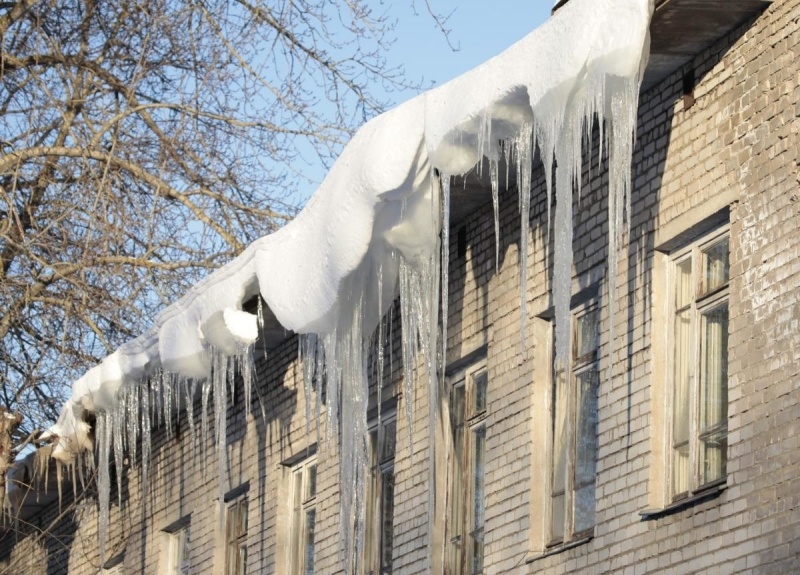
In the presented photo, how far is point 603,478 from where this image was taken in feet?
31.5

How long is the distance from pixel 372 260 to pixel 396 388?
233 cm

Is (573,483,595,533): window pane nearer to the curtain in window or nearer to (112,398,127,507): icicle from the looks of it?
the curtain in window

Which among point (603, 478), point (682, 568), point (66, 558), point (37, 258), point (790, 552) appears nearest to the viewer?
point (790, 552)

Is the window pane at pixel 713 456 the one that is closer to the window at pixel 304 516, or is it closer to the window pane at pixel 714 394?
the window pane at pixel 714 394

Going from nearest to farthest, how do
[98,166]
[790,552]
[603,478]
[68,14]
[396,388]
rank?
[790,552]
[603,478]
[396,388]
[98,166]
[68,14]

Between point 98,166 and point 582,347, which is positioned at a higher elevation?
point 98,166

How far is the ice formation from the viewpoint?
27.6 feet

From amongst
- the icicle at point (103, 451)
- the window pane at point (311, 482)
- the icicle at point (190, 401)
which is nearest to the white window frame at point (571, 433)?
the icicle at point (190, 401)

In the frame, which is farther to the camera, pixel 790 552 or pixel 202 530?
pixel 202 530

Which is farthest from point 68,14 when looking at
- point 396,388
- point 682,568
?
point 682,568

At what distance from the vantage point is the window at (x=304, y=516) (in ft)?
46.4

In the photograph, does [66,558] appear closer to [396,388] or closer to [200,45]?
[200,45]

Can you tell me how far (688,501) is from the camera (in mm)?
8664

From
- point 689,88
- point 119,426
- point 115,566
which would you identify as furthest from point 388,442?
point 115,566
